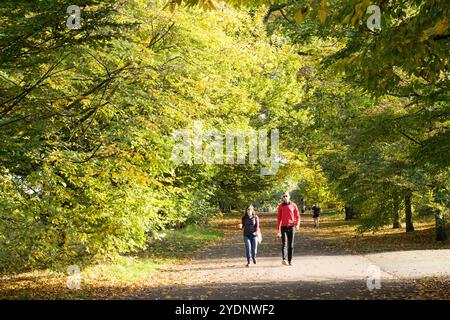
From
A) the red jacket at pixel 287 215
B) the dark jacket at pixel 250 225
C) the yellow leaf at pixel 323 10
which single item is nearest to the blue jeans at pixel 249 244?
the dark jacket at pixel 250 225

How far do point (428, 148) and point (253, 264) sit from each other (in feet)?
22.7

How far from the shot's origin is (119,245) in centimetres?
1097

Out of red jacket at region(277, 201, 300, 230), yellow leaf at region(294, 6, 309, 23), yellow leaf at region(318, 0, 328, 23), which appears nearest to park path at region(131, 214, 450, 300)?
red jacket at region(277, 201, 300, 230)

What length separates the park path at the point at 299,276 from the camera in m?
10.6

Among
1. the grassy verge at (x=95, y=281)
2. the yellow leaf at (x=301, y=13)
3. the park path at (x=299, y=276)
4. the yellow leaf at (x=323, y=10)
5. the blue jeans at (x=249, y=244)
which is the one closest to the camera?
the yellow leaf at (x=323, y=10)

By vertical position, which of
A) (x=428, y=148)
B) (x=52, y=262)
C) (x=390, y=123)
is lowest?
(x=52, y=262)

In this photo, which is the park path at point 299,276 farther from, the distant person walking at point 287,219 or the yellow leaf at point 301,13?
the yellow leaf at point 301,13

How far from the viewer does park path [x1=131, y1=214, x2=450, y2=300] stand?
34.7 ft

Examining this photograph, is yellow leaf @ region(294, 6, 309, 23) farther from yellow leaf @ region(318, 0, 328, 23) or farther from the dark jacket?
the dark jacket

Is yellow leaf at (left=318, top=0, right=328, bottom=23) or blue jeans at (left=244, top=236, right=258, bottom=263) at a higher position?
yellow leaf at (left=318, top=0, right=328, bottom=23)

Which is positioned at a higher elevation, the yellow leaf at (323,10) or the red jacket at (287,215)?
the yellow leaf at (323,10)

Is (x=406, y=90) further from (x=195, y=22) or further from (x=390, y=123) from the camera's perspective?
(x=195, y=22)

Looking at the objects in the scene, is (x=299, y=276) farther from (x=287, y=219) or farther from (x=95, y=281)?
(x=95, y=281)
